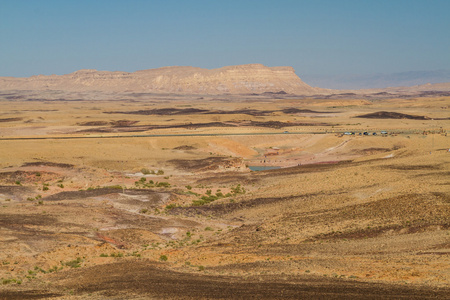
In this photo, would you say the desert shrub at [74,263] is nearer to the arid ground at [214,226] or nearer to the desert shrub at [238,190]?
the arid ground at [214,226]

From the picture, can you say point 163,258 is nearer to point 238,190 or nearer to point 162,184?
point 238,190

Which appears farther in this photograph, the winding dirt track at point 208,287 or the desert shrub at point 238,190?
the desert shrub at point 238,190

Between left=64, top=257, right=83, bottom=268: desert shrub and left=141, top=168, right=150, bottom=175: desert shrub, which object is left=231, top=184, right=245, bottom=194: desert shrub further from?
left=64, top=257, right=83, bottom=268: desert shrub

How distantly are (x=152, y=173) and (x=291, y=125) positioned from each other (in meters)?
69.1

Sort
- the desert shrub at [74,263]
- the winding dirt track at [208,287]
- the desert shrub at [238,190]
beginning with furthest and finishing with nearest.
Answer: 1. the desert shrub at [238,190]
2. the desert shrub at [74,263]
3. the winding dirt track at [208,287]

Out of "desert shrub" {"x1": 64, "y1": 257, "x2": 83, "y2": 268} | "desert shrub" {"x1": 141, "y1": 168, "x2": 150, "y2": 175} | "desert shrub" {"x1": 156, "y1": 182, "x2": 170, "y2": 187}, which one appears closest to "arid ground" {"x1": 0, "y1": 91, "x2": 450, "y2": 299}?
"desert shrub" {"x1": 64, "y1": 257, "x2": 83, "y2": 268}

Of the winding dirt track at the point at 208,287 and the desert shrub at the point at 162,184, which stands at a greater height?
the winding dirt track at the point at 208,287

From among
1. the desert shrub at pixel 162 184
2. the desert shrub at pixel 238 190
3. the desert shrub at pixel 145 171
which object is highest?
the desert shrub at pixel 145 171

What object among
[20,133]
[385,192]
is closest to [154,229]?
[385,192]

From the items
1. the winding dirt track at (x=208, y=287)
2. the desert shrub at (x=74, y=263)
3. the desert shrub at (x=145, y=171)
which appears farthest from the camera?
the desert shrub at (x=145, y=171)

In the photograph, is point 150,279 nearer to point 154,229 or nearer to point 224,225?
point 154,229

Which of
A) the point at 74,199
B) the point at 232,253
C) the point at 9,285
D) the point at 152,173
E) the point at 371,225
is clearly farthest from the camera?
the point at 152,173

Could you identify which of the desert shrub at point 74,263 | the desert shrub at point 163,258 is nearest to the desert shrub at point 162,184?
the desert shrub at point 163,258

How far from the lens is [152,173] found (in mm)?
71875
